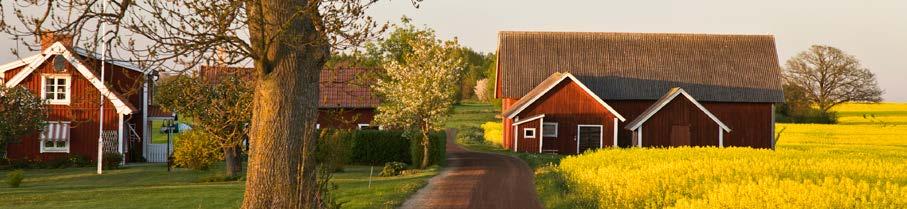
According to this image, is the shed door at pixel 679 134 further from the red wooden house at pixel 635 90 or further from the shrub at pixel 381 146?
the shrub at pixel 381 146

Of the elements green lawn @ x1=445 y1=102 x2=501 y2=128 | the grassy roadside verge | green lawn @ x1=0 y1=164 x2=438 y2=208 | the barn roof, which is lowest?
green lawn @ x1=0 y1=164 x2=438 y2=208

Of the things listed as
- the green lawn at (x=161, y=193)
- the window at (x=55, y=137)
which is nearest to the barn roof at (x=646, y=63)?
the green lawn at (x=161, y=193)

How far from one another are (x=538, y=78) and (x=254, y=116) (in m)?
44.7

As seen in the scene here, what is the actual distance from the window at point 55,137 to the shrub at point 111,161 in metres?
2.86

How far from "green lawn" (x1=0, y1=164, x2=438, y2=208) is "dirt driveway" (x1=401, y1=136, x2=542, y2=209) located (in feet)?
1.87

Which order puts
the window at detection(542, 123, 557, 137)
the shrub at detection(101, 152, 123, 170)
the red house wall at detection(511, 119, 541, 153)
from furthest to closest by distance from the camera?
the window at detection(542, 123, 557, 137)
the red house wall at detection(511, 119, 541, 153)
the shrub at detection(101, 152, 123, 170)

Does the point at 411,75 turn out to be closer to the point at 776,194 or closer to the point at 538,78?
the point at 538,78

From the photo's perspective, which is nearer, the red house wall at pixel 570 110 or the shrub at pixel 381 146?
the shrub at pixel 381 146

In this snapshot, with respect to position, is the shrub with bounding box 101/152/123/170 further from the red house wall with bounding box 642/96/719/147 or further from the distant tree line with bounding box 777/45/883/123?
the distant tree line with bounding box 777/45/883/123

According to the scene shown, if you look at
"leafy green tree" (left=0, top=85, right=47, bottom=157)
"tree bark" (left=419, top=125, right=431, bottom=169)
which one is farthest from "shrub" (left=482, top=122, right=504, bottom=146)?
"leafy green tree" (left=0, top=85, right=47, bottom=157)

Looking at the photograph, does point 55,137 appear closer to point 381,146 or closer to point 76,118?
point 76,118

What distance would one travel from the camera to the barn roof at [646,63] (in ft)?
185

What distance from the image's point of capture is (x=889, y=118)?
101 m

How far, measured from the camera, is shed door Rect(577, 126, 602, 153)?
5094 centimetres
